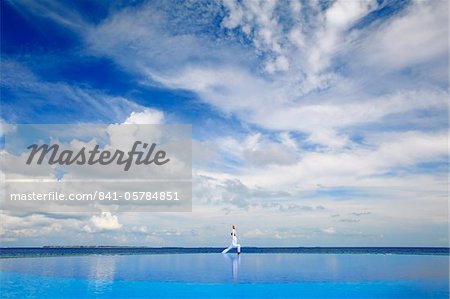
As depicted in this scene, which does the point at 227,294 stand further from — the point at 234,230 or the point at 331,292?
the point at 234,230

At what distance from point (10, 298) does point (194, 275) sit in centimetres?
896

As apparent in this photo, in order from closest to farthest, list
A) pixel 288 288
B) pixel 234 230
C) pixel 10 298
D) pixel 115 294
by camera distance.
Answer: pixel 10 298, pixel 115 294, pixel 288 288, pixel 234 230

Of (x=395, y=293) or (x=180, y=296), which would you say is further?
(x=395, y=293)

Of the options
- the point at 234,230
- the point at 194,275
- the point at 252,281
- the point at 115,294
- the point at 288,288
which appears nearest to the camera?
the point at 115,294

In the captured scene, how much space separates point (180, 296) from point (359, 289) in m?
7.63

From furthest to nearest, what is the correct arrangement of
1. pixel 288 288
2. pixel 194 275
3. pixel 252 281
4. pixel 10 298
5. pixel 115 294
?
pixel 194 275 < pixel 252 281 < pixel 288 288 < pixel 115 294 < pixel 10 298

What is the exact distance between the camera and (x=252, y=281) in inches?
688

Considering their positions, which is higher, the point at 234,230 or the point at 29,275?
the point at 234,230

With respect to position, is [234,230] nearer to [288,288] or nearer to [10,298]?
[288,288]

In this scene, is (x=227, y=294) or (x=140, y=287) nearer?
(x=227, y=294)

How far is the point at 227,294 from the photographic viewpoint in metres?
14.3

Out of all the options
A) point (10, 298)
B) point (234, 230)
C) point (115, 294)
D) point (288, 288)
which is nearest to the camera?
point (10, 298)

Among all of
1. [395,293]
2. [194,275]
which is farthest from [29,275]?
[395,293]

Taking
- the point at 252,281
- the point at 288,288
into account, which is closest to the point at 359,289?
the point at 288,288
